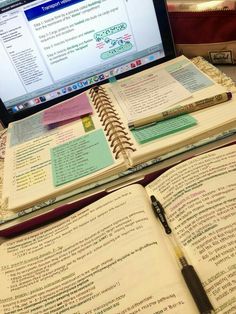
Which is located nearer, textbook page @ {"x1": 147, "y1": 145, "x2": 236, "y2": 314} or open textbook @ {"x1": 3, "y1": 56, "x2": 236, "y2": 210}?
textbook page @ {"x1": 147, "y1": 145, "x2": 236, "y2": 314}

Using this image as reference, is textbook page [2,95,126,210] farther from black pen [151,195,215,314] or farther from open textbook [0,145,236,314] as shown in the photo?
black pen [151,195,215,314]

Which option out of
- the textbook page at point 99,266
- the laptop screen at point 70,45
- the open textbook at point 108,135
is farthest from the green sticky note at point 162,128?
the laptop screen at point 70,45

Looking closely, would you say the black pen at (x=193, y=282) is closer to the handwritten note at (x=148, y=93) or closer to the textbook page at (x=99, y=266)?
the textbook page at (x=99, y=266)

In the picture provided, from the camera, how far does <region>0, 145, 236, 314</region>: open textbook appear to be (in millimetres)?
442

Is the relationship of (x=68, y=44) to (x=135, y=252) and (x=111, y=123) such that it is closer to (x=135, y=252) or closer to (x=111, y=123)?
(x=111, y=123)

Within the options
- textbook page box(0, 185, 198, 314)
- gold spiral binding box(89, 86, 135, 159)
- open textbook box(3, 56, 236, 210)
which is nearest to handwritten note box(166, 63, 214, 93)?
open textbook box(3, 56, 236, 210)

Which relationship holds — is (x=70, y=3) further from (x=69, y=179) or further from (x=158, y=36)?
(x=69, y=179)

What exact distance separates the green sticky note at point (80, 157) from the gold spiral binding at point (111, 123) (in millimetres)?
15

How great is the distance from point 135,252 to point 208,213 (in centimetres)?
12

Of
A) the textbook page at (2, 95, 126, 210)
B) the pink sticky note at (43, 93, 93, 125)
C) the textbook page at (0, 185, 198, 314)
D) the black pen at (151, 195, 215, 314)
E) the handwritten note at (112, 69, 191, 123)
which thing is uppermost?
the pink sticky note at (43, 93, 93, 125)

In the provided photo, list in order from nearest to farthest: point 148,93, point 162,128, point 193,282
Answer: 1. point 193,282
2. point 162,128
3. point 148,93

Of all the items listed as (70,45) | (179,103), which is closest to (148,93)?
(179,103)

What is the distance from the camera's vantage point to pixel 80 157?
0.68m

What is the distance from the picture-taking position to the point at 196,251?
0.47 m
